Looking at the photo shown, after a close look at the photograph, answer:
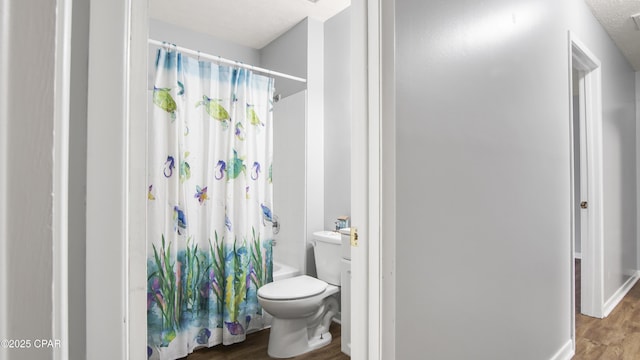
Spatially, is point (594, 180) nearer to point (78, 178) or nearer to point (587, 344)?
point (587, 344)

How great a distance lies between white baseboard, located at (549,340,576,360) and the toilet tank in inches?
55.1

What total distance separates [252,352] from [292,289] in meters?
0.50

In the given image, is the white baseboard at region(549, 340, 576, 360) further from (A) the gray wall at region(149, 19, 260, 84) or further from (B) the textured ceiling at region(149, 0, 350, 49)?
(A) the gray wall at region(149, 19, 260, 84)

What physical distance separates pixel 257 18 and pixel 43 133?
288 centimetres

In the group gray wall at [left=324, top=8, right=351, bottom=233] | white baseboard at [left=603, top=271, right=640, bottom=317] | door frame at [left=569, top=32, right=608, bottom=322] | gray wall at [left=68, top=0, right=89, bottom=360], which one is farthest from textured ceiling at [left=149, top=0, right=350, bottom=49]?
white baseboard at [left=603, top=271, right=640, bottom=317]

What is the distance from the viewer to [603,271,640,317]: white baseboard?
9.06 feet

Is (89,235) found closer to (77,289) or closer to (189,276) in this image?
(77,289)

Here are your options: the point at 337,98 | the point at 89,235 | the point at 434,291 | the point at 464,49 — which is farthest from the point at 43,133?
the point at 337,98

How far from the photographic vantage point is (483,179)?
134cm

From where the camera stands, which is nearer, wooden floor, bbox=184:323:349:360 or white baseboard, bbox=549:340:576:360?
white baseboard, bbox=549:340:576:360

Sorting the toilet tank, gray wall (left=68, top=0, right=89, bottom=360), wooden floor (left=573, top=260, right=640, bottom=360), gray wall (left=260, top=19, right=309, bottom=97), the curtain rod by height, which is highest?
gray wall (left=260, top=19, right=309, bottom=97)

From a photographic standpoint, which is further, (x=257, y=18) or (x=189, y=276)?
(x=257, y=18)

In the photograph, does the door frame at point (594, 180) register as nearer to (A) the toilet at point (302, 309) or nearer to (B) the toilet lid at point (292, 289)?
(A) the toilet at point (302, 309)

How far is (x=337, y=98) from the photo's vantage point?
8.91 ft
